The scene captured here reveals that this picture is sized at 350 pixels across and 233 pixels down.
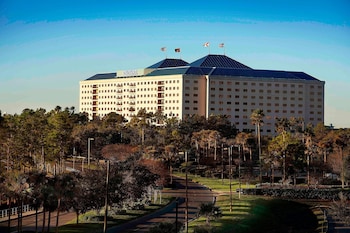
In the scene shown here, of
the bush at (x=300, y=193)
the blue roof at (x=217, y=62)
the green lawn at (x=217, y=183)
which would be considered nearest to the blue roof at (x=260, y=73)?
the blue roof at (x=217, y=62)

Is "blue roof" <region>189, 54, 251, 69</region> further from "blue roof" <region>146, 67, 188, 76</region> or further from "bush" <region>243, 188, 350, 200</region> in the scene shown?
"bush" <region>243, 188, 350, 200</region>

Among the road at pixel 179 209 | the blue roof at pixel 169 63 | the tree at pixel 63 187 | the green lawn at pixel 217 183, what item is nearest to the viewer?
the tree at pixel 63 187

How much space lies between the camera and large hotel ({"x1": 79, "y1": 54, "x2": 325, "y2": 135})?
17875cm

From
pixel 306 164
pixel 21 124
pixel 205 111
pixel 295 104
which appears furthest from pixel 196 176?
pixel 295 104

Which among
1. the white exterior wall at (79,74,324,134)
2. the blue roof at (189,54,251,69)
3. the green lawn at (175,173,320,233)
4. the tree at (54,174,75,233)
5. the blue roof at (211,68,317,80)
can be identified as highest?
the blue roof at (189,54,251,69)

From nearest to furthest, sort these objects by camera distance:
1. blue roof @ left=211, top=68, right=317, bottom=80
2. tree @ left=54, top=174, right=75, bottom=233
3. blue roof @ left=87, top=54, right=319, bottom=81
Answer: tree @ left=54, top=174, right=75, bottom=233 → blue roof @ left=87, top=54, right=319, bottom=81 → blue roof @ left=211, top=68, right=317, bottom=80

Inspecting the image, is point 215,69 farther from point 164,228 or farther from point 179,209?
point 164,228

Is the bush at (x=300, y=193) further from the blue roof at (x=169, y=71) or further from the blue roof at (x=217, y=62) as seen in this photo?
the blue roof at (x=217, y=62)

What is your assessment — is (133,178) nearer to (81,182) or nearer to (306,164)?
(81,182)

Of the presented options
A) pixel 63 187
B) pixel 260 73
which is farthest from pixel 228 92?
pixel 63 187

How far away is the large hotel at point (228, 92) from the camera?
17875 centimetres

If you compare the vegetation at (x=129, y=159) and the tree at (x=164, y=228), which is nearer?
the tree at (x=164, y=228)

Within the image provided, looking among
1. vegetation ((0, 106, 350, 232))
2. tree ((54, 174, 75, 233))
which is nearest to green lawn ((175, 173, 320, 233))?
vegetation ((0, 106, 350, 232))

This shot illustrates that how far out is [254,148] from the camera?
409ft
